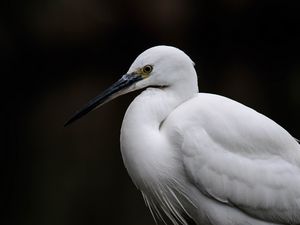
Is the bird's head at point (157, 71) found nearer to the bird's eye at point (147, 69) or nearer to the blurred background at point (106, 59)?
the bird's eye at point (147, 69)

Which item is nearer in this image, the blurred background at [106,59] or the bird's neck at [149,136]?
the bird's neck at [149,136]

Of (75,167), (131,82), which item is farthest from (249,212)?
(75,167)

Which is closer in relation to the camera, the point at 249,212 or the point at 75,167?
the point at 249,212

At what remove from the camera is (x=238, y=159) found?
2055 mm

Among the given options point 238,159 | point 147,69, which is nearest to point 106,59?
point 147,69

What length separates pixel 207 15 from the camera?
4641mm

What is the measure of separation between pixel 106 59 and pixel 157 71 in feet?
8.61

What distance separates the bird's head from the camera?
207 cm

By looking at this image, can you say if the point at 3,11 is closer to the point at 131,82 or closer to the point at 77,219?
the point at 77,219

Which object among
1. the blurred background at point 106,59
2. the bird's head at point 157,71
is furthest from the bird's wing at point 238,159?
the blurred background at point 106,59

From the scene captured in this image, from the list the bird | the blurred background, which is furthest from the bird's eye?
the blurred background

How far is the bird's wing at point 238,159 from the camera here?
2027mm

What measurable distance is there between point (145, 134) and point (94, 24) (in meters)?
2.56

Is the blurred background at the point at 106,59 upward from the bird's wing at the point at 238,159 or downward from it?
upward
